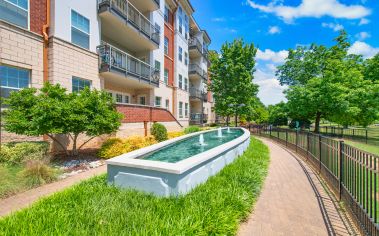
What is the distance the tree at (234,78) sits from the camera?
93.2 feet

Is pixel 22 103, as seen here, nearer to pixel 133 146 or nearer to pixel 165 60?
pixel 133 146

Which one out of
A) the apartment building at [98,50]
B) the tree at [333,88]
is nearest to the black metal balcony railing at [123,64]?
the apartment building at [98,50]

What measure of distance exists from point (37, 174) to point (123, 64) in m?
10.9

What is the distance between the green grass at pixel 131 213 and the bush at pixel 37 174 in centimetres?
213

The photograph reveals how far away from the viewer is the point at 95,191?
5.06 metres

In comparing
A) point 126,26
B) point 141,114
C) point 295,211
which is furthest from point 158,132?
point 295,211

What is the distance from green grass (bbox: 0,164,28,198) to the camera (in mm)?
5531

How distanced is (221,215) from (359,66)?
123ft

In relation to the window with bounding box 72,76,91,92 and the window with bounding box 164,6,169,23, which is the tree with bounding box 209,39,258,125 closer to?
the window with bounding box 164,6,169,23

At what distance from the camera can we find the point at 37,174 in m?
6.54

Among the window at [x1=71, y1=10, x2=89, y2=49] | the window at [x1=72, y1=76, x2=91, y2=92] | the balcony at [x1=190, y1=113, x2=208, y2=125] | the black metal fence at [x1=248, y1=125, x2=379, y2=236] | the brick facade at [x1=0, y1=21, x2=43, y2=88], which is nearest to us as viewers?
the black metal fence at [x1=248, y1=125, x2=379, y2=236]

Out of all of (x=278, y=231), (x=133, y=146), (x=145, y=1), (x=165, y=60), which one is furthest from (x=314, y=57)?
(x=278, y=231)

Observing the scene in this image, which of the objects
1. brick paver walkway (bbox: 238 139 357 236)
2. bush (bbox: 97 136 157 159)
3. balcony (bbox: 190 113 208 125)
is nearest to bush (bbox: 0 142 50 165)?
bush (bbox: 97 136 157 159)

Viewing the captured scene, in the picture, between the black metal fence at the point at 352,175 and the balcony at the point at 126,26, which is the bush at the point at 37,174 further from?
the balcony at the point at 126,26
